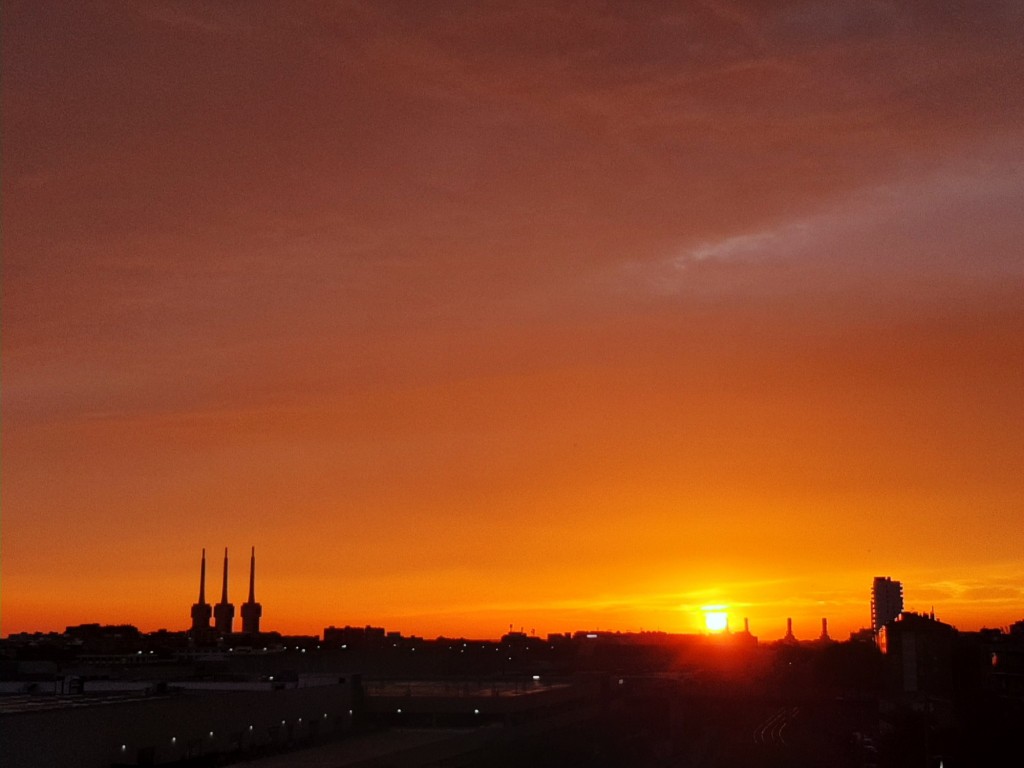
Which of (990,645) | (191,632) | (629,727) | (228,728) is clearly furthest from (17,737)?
(191,632)

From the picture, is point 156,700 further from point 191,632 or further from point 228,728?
point 191,632

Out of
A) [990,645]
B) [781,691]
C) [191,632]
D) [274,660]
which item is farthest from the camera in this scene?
[191,632]

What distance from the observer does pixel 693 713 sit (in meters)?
110

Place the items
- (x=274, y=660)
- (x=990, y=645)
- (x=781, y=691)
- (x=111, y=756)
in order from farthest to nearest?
(x=781, y=691) → (x=990, y=645) → (x=274, y=660) → (x=111, y=756)

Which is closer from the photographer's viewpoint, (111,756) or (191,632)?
(111,756)

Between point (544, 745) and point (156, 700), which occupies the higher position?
point (156, 700)

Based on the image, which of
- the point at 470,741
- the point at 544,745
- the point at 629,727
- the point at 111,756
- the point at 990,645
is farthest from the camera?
the point at 990,645

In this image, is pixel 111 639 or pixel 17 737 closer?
pixel 17 737

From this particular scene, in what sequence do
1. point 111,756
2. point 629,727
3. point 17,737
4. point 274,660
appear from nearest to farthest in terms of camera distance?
point 17,737 → point 111,756 → point 629,727 → point 274,660

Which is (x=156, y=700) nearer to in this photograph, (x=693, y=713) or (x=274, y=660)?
(x=274, y=660)

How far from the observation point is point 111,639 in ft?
563

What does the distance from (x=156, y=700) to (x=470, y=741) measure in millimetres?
17572

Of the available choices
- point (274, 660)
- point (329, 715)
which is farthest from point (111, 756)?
point (274, 660)

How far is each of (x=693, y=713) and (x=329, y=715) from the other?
5363cm
